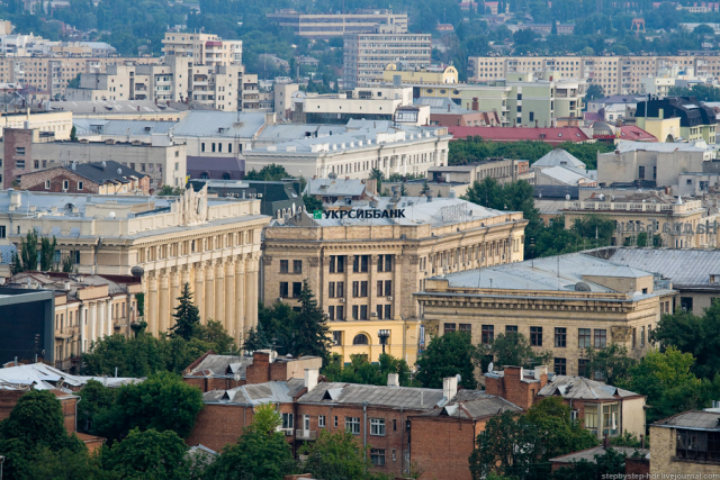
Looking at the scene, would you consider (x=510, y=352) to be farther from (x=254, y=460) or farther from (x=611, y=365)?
(x=254, y=460)

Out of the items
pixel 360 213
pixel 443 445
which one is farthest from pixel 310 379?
pixel 360 213

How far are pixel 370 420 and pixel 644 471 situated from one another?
21382mm

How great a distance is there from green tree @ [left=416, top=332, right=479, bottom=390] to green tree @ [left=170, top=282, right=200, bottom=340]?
2332 cm

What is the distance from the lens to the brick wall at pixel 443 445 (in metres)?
112

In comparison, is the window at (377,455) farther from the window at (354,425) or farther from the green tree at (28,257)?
the green tree at (28,257)

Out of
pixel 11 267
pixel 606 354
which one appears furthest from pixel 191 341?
pixel 606 354

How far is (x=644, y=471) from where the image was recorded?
99500 mm

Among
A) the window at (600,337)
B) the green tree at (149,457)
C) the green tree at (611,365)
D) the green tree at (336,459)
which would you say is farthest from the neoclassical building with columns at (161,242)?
the green tree at (336,459)

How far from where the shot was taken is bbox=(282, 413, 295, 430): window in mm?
119438

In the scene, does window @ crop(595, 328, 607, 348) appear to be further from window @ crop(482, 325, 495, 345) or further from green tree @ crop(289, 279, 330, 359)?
green tree @ crop(289, 279, 330, 359)

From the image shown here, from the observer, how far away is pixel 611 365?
13525 centimetres

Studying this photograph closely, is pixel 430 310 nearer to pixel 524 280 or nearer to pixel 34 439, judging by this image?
pixel 524 280

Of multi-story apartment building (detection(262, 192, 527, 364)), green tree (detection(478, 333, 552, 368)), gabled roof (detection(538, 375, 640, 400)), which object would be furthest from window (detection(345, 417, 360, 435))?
multi-story apartment building (detection(262, 192, 527, 364))

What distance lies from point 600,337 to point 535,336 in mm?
3915
